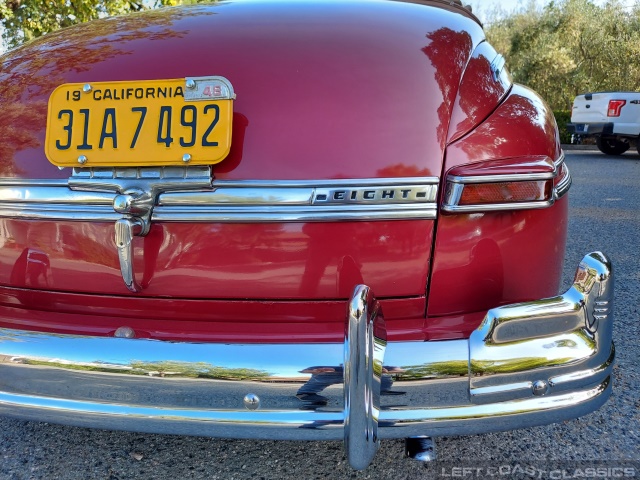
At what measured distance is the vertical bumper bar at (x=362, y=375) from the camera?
1.14m

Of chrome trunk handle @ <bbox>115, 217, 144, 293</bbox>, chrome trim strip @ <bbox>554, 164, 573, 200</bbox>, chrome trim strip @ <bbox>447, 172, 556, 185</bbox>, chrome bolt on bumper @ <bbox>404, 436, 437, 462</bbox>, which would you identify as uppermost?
chrome trim strip @ <bbox>447, 172, 556, 185</bbox>

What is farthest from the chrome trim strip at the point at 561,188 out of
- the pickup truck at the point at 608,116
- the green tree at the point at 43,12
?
the pickup truck at the point at 608,116

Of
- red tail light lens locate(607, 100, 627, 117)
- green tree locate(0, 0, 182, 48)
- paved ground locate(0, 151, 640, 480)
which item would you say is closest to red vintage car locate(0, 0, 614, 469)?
paved ground locate(0, 151, 640, 480)

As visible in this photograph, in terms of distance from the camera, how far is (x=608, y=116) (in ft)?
34.3

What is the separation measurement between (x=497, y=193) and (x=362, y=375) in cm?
57

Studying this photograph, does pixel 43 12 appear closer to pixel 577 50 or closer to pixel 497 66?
pixel 497 66

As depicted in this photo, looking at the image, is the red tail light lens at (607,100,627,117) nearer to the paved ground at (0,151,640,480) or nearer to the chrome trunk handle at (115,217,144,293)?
the paved ground at (0,151,640,480)

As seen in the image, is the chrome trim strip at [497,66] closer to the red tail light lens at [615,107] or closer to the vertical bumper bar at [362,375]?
the vertical bumper bar at [362,375]

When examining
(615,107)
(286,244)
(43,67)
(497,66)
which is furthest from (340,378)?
(615,107)

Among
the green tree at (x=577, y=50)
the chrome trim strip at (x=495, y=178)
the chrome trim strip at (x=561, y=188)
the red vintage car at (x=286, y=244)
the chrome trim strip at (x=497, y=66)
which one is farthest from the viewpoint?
the green tree at (x=577, y=50)

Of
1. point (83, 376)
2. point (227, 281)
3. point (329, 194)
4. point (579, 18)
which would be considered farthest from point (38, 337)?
point (579, 18)

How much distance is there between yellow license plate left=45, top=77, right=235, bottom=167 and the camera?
138cm

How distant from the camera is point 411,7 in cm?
186

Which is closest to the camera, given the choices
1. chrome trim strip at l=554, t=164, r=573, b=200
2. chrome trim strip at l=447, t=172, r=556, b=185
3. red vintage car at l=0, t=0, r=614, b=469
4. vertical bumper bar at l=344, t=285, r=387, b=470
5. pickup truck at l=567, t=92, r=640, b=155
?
vertical bumper bar at l=344, t=285, r=387, b=470
